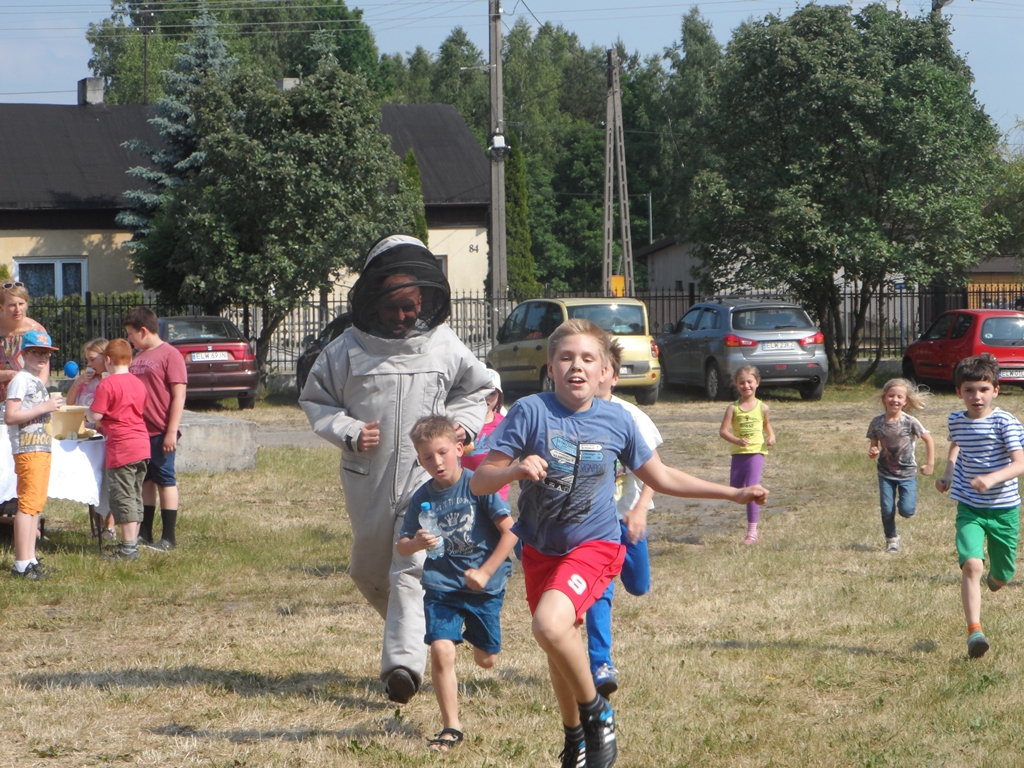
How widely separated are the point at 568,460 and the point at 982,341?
1845cm

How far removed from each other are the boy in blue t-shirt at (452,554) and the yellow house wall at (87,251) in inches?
1295

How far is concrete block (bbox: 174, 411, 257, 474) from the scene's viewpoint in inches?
518

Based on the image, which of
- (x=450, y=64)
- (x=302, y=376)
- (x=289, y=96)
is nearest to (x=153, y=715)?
(x=302, y=376)

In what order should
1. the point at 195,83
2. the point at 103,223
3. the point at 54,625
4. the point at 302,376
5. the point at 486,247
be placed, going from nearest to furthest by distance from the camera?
the point at 54,625 < the point at 302,376 < the point at 195,83 < the point at 103,223 < the point at 486,247

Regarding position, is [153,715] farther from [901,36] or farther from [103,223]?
[103,223]

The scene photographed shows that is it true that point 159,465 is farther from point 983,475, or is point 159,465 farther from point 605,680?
point 983,475

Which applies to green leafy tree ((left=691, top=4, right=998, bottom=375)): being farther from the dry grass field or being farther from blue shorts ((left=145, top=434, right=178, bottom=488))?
blue shorts ((left=145, top=434, right=178, bottom=488))

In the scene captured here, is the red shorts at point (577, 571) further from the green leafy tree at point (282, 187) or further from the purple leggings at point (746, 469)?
the green leafy tree at point (282, 187)

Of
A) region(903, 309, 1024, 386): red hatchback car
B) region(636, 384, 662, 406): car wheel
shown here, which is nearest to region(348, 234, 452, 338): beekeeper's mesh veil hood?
region(636, 384, 662, 406): car wheel

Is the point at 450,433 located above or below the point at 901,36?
below

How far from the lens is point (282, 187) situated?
22234 mm

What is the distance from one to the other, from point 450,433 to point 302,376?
1726 cm

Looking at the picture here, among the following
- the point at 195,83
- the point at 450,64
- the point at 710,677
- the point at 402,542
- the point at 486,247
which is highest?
the point at 450,64

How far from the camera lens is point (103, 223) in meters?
36.5
